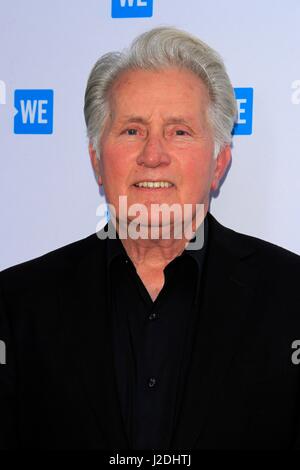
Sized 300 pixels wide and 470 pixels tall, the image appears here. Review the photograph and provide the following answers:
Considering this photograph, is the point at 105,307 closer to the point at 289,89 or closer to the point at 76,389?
the point at 76,389

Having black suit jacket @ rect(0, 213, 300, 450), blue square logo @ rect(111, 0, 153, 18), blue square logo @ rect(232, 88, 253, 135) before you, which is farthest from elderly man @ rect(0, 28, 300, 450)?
blue square logo @ rect(111, 0, 153, 18)

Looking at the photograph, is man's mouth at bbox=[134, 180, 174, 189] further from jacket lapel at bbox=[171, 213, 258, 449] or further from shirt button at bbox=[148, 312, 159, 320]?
shirt button at bbox=[148, 312, 159, 320]

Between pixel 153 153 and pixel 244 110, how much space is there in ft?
1.51

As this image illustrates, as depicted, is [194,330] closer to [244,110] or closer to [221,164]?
[221,164]

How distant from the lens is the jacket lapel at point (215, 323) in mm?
1666

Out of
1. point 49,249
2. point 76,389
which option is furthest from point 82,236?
point 76,389

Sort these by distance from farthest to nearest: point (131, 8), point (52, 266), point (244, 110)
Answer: point (131, 8)
point (244, 110)
point (52, 266)

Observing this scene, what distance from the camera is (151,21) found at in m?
2.16

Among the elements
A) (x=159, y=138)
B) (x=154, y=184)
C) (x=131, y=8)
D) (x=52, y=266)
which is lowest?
(x=52, y=266)

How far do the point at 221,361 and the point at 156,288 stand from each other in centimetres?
31

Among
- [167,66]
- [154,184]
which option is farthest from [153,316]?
[167,66]

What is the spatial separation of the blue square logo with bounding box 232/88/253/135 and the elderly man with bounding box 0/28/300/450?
0.16 meters

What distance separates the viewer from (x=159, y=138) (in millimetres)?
1812

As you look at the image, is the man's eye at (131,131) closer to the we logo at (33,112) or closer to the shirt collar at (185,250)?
the shirt collar at (185,250)
